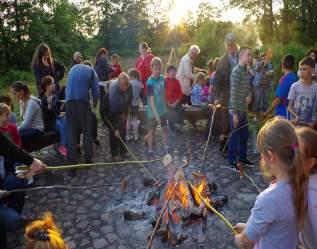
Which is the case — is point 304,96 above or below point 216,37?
below

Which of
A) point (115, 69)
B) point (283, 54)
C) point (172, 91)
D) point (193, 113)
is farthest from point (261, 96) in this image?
point (283, 54)

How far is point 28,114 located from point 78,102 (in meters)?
0.96

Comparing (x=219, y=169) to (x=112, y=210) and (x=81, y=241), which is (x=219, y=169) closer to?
(x=112, y=210)

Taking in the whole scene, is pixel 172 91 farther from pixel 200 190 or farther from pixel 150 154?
pixel 200 190

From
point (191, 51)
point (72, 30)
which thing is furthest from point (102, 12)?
point (191, 51)

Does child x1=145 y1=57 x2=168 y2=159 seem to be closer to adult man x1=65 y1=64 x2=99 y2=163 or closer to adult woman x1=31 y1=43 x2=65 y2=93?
adult man x1=65 y1=64 x2=99 y2=163

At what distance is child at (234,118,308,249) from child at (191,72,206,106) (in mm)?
6753

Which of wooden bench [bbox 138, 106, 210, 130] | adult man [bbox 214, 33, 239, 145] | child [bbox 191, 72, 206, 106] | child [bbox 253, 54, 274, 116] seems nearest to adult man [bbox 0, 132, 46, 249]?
adult man [bbox 214, 33, 239, 145]

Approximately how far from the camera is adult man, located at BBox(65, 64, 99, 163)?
6777 mm

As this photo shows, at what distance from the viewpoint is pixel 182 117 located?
9.11 m

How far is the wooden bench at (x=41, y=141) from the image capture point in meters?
6.93

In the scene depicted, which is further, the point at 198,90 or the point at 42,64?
the point at 198,90

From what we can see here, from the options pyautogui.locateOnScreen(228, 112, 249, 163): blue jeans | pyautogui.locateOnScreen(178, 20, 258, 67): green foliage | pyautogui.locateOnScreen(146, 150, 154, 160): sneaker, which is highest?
pyautogui.locateOnScreen(178, 20, 258, 67): green foliage

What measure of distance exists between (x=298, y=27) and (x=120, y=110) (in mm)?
16855
